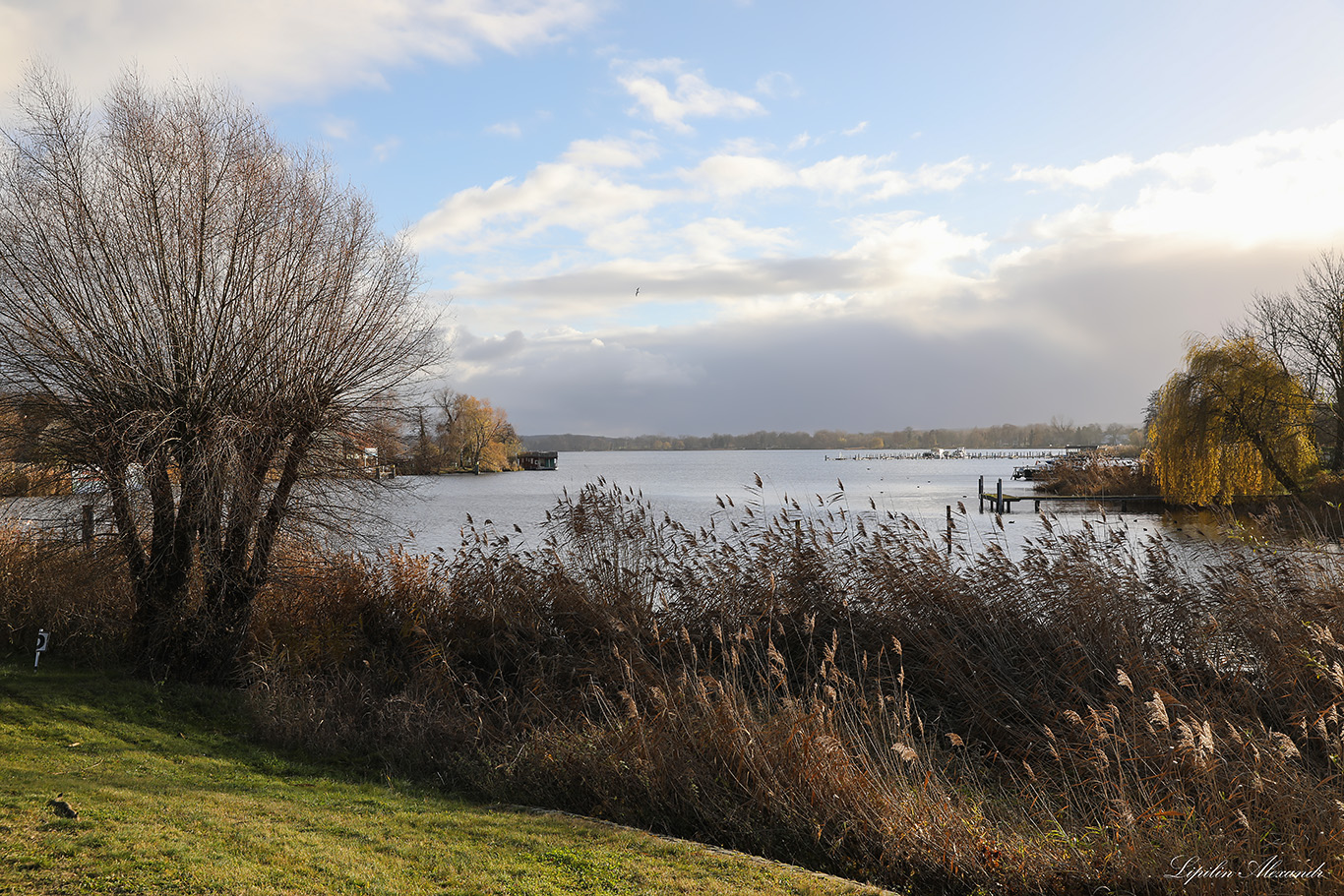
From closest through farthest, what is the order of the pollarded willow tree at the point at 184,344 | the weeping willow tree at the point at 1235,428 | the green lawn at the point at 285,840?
the green lawn at the point at 285,840 → the pollarded willow tree at the point at 184,344 → the weeping willow tree at the point at 1235,428

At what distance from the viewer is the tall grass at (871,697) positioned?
17.2ft

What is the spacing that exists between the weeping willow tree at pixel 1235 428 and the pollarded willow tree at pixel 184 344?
30971 millimetres

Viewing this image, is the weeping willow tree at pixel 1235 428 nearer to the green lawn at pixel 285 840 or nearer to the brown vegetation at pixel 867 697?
the brown vegetation at pixel 867 697

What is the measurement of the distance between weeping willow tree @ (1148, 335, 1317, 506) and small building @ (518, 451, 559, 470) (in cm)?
10142

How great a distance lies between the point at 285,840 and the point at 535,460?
410ft

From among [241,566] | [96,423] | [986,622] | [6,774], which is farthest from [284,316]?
[986,622]

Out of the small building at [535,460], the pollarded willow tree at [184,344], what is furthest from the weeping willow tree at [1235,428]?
the small building at [535,460]

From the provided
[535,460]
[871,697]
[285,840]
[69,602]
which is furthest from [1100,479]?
[535,460]

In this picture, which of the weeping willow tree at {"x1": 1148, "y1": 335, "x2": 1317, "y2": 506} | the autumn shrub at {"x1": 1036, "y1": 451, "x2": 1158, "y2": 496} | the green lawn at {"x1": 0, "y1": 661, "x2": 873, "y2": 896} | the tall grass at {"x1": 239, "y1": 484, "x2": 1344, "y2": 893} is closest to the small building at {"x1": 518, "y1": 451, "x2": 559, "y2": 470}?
the autumn shrub at {"x1": 1036, "y1": 451, "x2": 1158, "y2": 496}

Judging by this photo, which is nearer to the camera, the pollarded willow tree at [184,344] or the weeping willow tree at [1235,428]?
the pollarded willow tree at [184,344]

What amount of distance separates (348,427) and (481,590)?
3088 mm

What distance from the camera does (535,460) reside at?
5069 inches

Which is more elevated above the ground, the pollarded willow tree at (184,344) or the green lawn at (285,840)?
the pollarded willow tree at (184,344)

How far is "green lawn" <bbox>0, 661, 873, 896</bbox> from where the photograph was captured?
181 inches
